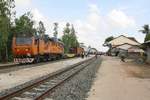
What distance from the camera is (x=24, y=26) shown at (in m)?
63.2

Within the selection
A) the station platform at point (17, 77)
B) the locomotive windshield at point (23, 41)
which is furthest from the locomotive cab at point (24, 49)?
the station platform at point (17, 77)

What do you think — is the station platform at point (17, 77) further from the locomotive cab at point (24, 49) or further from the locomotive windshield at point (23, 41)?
the locomotive windshield at point (23, 41)

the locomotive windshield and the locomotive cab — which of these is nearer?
the locomotive cab

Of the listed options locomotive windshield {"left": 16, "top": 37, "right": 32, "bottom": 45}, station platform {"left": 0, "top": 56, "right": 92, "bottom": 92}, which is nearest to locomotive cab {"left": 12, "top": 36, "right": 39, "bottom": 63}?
locomotive windshield {"left": 16, "top": 37, "right": 32, "bottom": 45}

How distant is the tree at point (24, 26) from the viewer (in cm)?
6022

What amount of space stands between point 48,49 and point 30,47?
28.0 feet

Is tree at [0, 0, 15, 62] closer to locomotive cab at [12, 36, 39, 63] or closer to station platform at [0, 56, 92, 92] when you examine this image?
locomotive cab at [12, 36, 39, 63]

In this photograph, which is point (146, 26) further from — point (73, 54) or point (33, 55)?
point (33, 55)

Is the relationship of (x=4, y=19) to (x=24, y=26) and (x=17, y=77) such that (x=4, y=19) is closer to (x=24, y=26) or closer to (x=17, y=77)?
(x=24, y=26)

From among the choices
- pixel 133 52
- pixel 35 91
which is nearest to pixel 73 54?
pixel 133 52

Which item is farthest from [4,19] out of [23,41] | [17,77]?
[17,77]

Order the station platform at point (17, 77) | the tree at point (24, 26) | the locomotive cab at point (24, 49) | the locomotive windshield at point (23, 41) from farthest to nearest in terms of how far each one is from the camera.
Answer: the tree at point (24, 26), the locomotive windshield at point (23, 41), the locomotive cab at point (24, 49), the station platform at point (17, 77)

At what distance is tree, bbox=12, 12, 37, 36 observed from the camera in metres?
60.2

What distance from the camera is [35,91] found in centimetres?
1675
